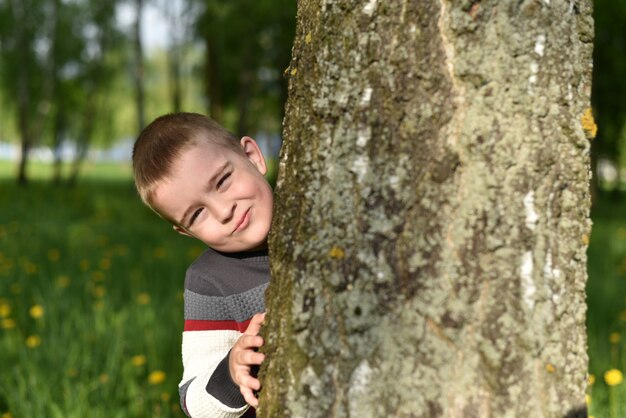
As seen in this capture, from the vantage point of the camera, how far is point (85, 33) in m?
24.6

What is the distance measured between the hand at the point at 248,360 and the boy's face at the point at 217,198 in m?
0.25

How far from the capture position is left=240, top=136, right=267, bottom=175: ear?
1.75m

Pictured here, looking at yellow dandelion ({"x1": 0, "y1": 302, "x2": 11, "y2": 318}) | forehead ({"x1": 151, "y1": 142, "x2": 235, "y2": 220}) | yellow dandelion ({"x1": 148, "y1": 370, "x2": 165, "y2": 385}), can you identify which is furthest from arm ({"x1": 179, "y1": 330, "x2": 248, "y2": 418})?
yellow dandelion ({"x1": 0, "y1": 302, "x2": 11, "y2": 318})

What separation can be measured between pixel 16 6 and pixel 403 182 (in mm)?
21975

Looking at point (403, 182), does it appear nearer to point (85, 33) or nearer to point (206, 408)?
point (206, 408)

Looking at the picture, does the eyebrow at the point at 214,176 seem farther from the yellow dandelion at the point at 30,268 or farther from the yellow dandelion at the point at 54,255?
the yellow dandelion at the point at 54,255

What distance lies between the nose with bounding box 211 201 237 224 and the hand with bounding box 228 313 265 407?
26 cm

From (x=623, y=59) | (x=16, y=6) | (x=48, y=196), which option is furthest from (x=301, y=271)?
(x=16, y=6)

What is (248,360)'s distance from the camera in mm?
1426

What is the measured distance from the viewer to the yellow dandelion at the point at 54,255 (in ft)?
18.6

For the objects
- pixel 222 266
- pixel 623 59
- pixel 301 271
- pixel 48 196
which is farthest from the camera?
pixel 623 59

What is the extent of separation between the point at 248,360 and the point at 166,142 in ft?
1.88

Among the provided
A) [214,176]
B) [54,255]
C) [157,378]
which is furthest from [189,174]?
[54,255]

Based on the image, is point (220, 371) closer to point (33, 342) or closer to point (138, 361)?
point (138, 361)
